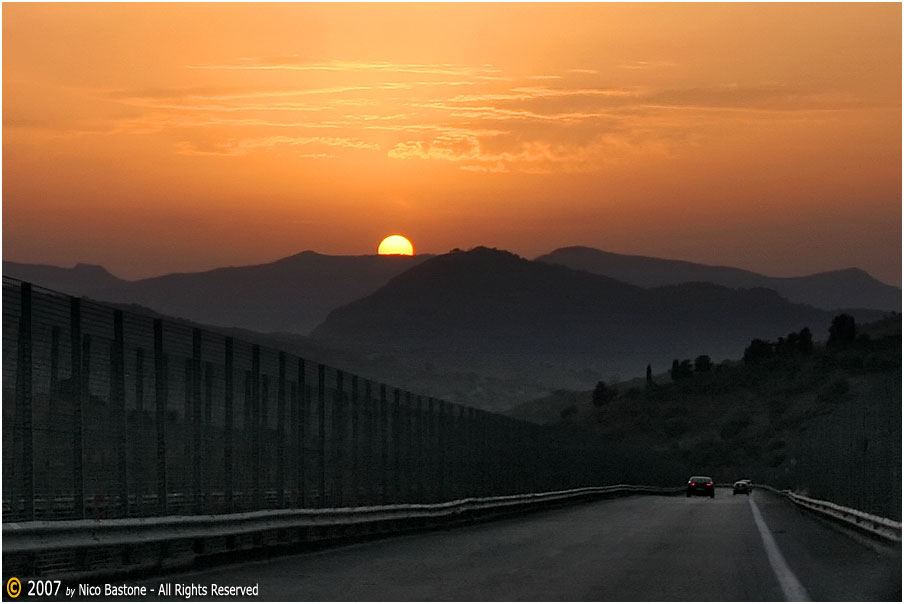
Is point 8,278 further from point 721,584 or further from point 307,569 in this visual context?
point 721,584

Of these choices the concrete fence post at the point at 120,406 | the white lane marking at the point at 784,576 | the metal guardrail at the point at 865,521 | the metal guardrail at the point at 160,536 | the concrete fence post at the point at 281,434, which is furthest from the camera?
the metal guardrail at the point at 865,521

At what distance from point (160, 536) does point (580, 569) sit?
560 centimetres

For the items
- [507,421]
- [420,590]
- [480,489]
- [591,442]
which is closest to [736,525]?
[480,489]

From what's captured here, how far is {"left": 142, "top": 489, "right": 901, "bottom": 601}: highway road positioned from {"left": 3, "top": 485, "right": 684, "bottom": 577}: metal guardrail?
50 centimetres

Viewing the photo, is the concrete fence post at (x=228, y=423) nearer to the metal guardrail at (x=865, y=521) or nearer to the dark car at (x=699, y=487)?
the metal guardrail at (x=865, y=521)

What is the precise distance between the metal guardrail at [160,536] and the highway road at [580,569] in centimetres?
50

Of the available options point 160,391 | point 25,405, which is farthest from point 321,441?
point 25,405

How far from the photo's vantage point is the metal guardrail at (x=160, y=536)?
16.9 m

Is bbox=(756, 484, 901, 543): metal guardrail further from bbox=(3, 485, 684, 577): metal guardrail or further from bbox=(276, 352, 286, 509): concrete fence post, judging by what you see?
bbox=(276, 352, 286, 509): concrete fence post

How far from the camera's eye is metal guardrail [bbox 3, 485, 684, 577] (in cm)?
1689

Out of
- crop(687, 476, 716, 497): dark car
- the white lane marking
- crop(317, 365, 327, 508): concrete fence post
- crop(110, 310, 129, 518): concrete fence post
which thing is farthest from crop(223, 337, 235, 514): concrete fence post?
crop(687, 476, 716, 497): dark car

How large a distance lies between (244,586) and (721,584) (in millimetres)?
5567

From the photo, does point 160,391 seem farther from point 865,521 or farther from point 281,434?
point 865,521

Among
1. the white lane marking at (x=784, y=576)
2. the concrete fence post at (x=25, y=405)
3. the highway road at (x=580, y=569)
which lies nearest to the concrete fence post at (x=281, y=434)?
the highway road at (x=580, y=569)
